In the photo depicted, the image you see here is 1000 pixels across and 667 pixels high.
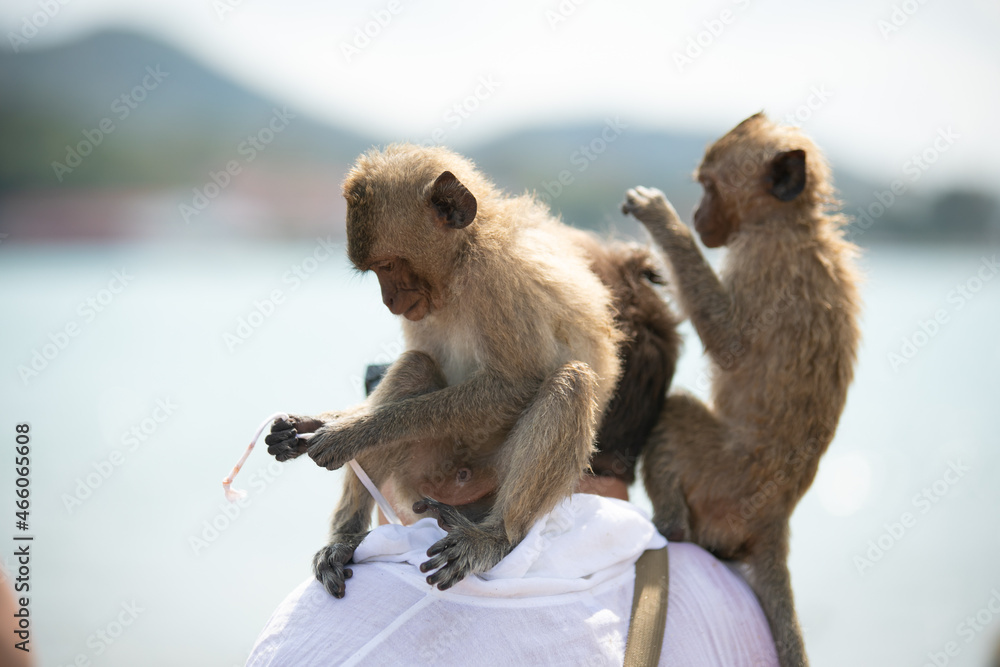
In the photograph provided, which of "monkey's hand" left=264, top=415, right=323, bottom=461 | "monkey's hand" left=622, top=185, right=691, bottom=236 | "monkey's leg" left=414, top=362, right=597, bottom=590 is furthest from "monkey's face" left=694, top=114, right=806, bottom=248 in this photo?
"monkey's hand" left=264, top=415, right=323, bottom=461

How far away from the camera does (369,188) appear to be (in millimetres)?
2760

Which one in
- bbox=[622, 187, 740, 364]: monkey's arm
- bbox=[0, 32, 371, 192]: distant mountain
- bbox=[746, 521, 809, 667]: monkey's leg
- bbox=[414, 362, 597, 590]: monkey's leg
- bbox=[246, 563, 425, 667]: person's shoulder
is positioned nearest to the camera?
bbox=[246, 563, 425, 667]: person's shoulder

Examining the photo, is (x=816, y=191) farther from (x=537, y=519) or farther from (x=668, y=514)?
(x=537, y=519)

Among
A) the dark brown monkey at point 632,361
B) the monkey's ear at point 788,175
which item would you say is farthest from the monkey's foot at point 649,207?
the monkey's ear at point 788,175

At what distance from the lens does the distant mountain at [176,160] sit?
35.6 ft

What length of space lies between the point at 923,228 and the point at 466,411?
11.5 meters

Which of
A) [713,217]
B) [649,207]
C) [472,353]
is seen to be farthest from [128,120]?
[472,353]

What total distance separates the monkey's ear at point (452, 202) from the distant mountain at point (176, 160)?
7.13 m

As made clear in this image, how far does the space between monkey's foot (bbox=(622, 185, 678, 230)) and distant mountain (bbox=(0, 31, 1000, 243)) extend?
5653 mm

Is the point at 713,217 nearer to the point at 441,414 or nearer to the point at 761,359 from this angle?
the point at 761,359

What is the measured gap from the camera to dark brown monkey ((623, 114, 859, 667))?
3.52 metres

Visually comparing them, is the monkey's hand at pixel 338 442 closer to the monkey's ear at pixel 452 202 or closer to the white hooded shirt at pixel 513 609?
the white hooded shirt at pixel 513 609

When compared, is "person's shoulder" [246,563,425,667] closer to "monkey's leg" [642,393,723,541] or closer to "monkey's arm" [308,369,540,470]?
"monkey's arm" [308,369,540,470]

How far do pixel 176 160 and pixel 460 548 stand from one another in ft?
46.3
